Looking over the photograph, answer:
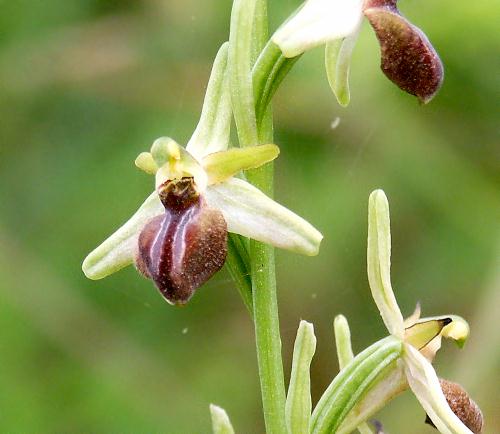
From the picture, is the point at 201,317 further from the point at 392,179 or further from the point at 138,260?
the point at 138,260

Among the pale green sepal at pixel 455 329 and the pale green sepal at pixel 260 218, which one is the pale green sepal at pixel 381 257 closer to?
the pale green sepal at pixel 455 329

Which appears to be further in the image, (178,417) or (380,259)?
(178,417)

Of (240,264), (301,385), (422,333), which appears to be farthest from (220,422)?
(422,333)

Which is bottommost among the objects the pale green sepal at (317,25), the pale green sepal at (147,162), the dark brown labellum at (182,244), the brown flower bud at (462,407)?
the brown flower bud at (462,407)

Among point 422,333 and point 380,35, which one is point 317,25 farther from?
point 422,333

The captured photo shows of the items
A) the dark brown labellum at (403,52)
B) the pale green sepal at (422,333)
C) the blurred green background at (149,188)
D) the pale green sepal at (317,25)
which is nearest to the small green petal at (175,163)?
the pale green sepal at (317,25)

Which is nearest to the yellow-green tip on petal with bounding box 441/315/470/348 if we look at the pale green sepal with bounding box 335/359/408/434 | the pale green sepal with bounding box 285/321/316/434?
the pale green sepal with bounding box 335/359/408/434

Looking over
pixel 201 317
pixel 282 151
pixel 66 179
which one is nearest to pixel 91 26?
pixel 66 179
